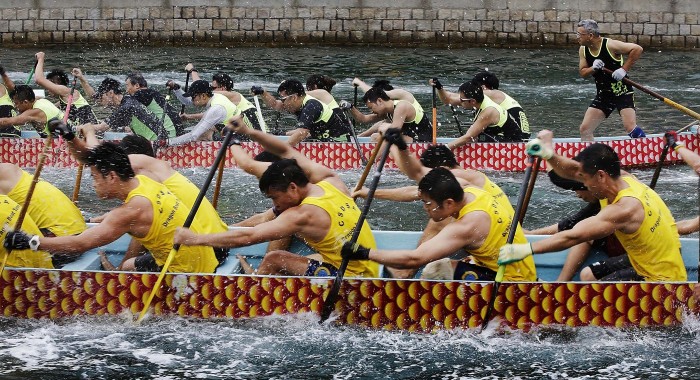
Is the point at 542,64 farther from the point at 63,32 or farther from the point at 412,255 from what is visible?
the point at 412,255

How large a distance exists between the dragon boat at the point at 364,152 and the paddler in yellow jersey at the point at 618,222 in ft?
16.9

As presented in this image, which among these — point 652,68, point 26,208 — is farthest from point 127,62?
point 26,208

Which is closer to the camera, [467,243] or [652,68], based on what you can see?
[467,243]

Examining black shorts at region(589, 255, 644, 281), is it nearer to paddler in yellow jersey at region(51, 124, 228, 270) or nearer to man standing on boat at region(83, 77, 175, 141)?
paddler in yellow jersey at region(51, 124, 228, 270)

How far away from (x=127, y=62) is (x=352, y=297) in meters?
15.1

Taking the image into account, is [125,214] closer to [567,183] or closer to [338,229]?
[338,229]

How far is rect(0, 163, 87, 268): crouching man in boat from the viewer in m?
8.33

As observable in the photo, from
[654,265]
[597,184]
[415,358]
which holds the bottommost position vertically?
[415,358]

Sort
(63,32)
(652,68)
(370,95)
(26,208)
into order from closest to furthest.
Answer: (26,208)
(370,95)
(652,68)
(63,32)

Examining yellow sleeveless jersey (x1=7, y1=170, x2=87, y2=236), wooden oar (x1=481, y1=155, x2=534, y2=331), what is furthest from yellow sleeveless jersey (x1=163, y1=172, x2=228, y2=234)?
wooden oar (x1=481, y1=155, x2=534, y2=331)

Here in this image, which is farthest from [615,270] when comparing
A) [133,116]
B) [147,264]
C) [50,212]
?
[133,116]

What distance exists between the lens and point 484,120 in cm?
1250

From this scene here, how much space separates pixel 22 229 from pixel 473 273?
10.5ft

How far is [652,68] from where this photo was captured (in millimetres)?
20906
